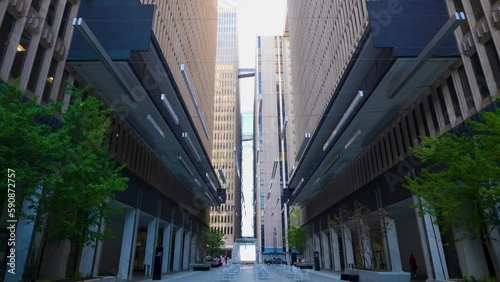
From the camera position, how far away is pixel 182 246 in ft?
128

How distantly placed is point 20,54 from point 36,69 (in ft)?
3.28

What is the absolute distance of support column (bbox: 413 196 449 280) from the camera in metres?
16.5

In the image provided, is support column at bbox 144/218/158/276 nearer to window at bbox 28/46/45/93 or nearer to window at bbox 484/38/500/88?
window at bbox 28/46/45/93

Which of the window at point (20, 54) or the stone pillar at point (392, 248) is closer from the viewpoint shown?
the window at point (20, 54)

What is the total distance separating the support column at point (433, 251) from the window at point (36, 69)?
1898 centimetres

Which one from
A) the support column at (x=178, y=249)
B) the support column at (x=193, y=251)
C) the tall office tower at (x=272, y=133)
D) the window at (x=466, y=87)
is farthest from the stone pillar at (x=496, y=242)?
the tall office tower at (x=272, y=133)

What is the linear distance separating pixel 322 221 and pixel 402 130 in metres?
22.2

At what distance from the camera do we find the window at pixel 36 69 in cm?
1281

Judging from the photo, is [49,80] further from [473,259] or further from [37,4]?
[473,259]

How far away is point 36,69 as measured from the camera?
43.3ft

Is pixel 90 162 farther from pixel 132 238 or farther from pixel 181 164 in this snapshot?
pixel 181 164

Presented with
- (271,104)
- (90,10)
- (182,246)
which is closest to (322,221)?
(182,246)

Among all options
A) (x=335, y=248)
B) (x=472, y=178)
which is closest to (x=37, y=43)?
(x=472, y=178)

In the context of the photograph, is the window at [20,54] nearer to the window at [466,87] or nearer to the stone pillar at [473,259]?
the window at [466,87]
